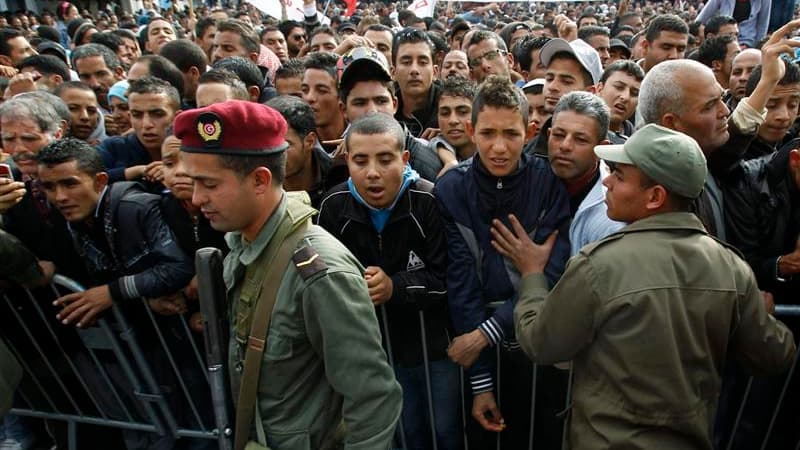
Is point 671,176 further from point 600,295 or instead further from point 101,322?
point 101,322

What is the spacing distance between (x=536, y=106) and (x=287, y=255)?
9.81 ft

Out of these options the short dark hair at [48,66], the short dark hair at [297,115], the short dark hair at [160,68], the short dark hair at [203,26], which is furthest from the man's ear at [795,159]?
the short dark hair at [203,26]

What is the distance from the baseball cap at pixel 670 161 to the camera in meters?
1.80

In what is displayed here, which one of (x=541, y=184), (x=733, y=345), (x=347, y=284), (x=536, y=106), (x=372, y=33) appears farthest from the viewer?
(x=372, y=33)

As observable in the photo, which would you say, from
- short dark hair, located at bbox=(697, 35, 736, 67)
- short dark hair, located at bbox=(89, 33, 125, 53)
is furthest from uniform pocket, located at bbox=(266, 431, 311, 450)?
short dark hair, located at bbox=(89, 33, 125, 53)

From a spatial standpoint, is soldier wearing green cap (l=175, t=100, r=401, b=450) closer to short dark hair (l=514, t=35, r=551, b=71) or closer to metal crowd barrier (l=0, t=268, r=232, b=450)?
metal crowd barrier (l=0, t=268, r=232, b=450)

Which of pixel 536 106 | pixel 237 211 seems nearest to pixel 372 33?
pixel 536 106

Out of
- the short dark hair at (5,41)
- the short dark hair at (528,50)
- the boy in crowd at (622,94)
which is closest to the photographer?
the boy in crowd at (622,94)

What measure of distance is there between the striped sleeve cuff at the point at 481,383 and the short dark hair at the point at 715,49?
4621mm

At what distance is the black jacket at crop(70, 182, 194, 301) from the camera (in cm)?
265

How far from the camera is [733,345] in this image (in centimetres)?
194

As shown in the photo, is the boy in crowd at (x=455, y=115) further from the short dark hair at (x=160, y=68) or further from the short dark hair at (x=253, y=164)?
the short dark hair at (x=160, y=68)

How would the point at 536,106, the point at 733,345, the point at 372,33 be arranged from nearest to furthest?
1. the point at 733,345
2. the point at 536,106
3. the point at 372,33

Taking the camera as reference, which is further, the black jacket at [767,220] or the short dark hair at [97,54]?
the short dark hair at [97,54]
